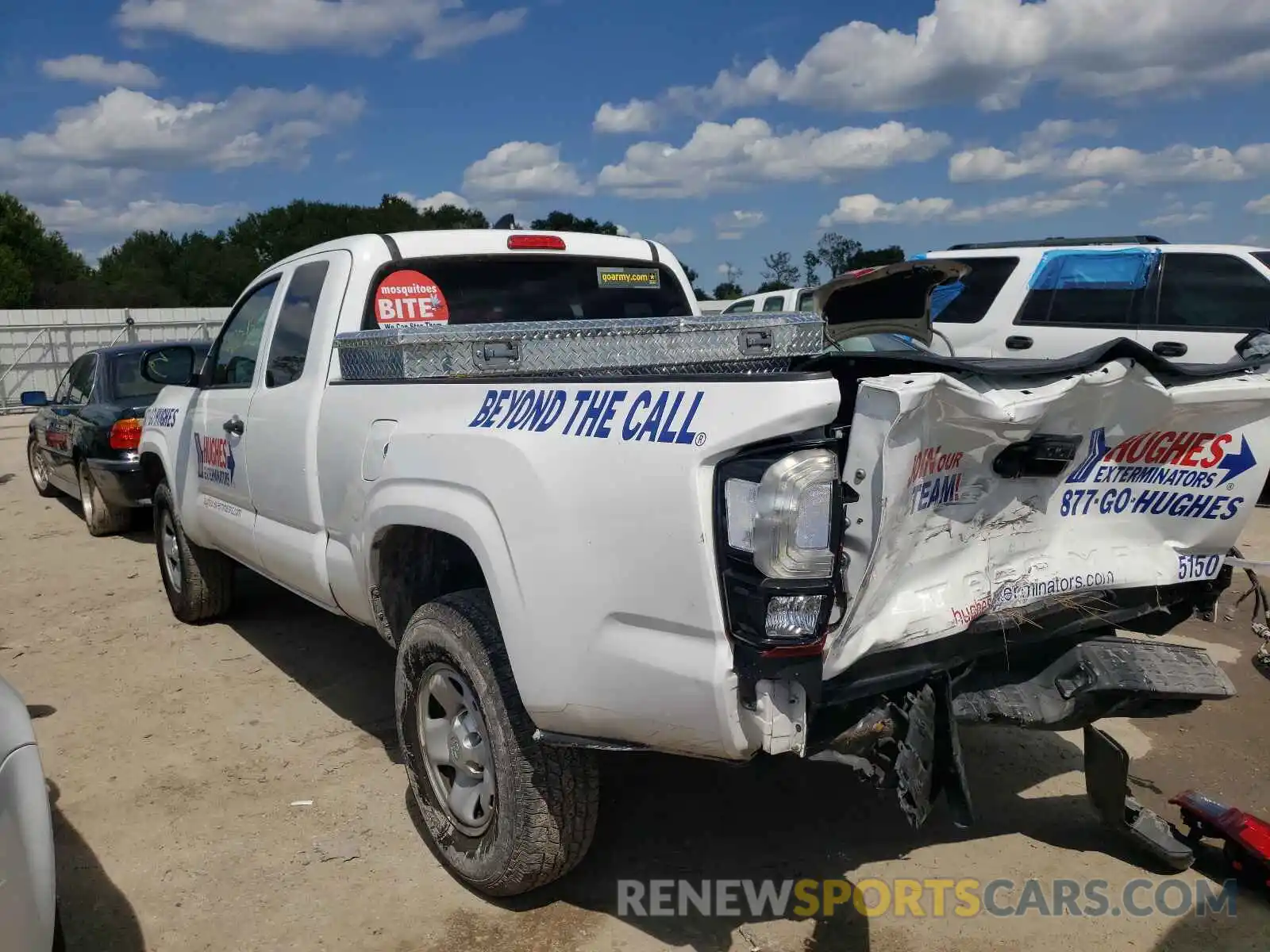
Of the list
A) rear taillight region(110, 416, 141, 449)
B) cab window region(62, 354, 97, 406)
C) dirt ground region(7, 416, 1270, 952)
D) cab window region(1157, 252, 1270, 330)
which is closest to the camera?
dirt ground region(7, 416, 1270, 952)

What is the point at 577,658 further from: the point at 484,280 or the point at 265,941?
the point at 484,280

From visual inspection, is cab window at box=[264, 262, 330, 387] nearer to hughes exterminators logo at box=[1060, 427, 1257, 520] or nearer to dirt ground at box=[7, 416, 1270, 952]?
dirt ground at box=[7, 416, 1270, 952]

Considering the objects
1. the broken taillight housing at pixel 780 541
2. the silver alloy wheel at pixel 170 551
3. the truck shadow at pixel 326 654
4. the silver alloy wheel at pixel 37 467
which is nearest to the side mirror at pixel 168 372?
the silver alloy wheel at pixel 170 551

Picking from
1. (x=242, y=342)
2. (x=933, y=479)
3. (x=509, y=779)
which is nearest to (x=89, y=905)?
(x=509, y=779)

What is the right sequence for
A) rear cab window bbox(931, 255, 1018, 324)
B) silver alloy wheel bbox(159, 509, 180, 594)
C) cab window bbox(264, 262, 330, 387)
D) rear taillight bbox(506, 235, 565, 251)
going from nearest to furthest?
cab window bbox(264, 262, 330, 387) → rear taillight bbox(506, 235, 565, 251) → silver alloy wheel bbox(159, 509, 180, 594) → rear cab window bbox(931, 255, 1018, 324)

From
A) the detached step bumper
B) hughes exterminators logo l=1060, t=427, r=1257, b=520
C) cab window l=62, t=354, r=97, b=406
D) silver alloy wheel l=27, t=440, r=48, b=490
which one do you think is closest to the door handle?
hughes exterminators logo l=1060, t=427, r=1257, b=520

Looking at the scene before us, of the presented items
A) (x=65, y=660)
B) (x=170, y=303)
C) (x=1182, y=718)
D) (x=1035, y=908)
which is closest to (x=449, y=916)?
(x=1035, y=908)

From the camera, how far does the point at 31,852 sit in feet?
7.33

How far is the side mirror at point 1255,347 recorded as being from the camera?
308 cm

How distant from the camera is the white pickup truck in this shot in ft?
7.45

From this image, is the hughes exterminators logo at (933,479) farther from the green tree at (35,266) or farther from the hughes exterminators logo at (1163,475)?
the green tree at (35,266)

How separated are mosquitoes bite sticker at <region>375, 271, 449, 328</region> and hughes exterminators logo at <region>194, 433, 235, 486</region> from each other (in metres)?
1.27

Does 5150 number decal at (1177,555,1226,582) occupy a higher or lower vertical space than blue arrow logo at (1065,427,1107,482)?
lower

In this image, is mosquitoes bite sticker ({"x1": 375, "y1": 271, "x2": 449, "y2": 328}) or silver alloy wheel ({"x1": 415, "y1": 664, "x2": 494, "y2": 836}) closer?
silver alloy wheel ({"x1": 415, "y1": 664, "x2": 494, "y2": 836})
